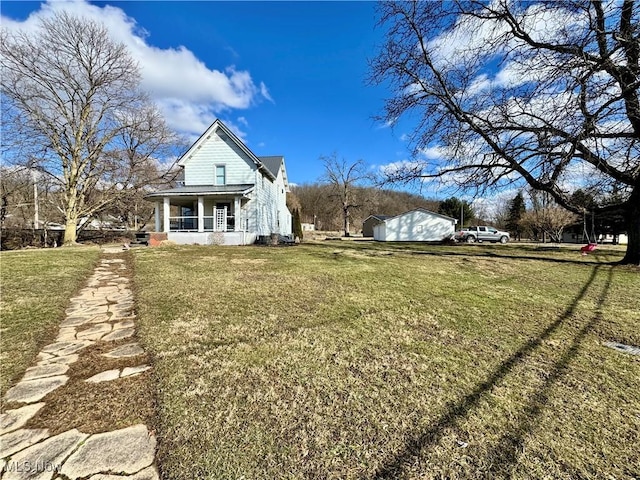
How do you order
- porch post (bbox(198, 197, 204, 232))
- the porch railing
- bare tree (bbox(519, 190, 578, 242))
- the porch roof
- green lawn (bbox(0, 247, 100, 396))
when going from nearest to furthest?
green lawn (bbox(0, 247, 100, 396)), the porch roof, porch post (bbox(198, 197, 204, 232)), the porch railing, bare tree (bbox(519, 190, 578, 242))

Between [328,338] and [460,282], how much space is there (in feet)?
16.3

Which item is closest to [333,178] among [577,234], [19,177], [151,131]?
[151,131]

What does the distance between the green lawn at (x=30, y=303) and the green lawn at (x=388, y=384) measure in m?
1.09

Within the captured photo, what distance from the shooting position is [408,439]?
6.68 feet

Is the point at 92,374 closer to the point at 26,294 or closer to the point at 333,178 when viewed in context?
the point at 26,294

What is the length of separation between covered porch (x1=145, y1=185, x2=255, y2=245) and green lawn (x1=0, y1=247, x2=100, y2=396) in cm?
719

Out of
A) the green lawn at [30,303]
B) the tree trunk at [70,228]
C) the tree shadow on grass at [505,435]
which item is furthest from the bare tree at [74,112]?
the tree shadow on grass at [505,435]

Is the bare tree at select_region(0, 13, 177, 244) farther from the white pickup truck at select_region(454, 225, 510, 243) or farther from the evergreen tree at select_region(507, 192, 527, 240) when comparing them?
the evergreen tree at select_region(507, 192, 527, 240)

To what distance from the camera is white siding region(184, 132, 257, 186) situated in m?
17.1

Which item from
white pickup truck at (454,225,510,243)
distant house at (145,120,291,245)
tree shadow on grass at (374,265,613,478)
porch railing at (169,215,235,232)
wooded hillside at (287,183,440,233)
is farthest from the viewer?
wooded hillside at (287,183,440,233)

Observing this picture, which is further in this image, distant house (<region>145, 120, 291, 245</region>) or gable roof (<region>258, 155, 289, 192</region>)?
gable roof (<region>258, 155, 289, 192</region>)

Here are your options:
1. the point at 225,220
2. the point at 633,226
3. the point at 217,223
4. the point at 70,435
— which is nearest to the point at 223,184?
the point at 225,220

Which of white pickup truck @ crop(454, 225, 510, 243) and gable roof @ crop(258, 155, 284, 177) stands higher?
gable roof @ crop(258, 155, 284, 177)

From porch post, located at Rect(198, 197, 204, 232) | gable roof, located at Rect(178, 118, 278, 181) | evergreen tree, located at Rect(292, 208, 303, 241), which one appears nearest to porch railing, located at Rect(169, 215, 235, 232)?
porch post, located at Rect(198, 197, 204, 232)
